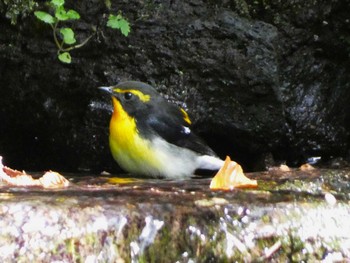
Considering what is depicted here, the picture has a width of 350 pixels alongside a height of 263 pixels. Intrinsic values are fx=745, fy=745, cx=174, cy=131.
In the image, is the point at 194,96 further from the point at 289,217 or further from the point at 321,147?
the point at 289,217

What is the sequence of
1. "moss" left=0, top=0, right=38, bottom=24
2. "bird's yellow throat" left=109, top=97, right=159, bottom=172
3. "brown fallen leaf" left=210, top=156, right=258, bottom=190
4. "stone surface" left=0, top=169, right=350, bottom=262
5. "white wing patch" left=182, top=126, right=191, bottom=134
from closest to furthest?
"stone surface" left=0, top=169, right=350, bottom=262 → "brown fallen leaf" left=210, top=156, right=258, bottom=190 → "bird's yellow throat" left=109, top=97, right=159, bottom=172 → "white wing patch" left=182, top=126, right=191, bottom=134 → "moss" left=0, top=0, right=38, bottom=24

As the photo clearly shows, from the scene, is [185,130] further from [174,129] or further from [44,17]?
[44,17]

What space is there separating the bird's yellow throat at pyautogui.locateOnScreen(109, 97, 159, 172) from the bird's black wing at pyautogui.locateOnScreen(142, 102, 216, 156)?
14cm

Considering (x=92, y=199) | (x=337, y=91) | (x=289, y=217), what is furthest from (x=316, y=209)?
(x=337, y=91)

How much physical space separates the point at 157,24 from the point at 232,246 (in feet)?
10.4

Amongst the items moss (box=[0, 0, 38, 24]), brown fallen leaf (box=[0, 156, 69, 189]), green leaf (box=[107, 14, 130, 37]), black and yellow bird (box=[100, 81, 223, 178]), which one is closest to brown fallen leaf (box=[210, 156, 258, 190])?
brown fallen leaf (box=[0, 156, 69, 189])

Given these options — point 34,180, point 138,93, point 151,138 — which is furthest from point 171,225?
point 138,93

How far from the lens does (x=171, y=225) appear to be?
342 cm

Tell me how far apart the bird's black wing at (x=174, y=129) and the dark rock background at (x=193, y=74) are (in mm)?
837

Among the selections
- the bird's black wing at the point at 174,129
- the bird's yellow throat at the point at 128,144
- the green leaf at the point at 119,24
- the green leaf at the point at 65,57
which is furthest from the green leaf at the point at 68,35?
the bird's black wing at the point at 174,129

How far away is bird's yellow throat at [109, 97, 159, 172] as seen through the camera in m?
5.30

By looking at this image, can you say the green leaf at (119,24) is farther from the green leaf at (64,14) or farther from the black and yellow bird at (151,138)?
the black and yellow bird at (151,138)

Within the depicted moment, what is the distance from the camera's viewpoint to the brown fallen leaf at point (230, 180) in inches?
165

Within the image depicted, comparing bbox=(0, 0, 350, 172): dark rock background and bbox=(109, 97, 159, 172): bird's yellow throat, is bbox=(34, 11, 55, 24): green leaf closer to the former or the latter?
bbox=(0, 0, 350, 172): dark rock background
